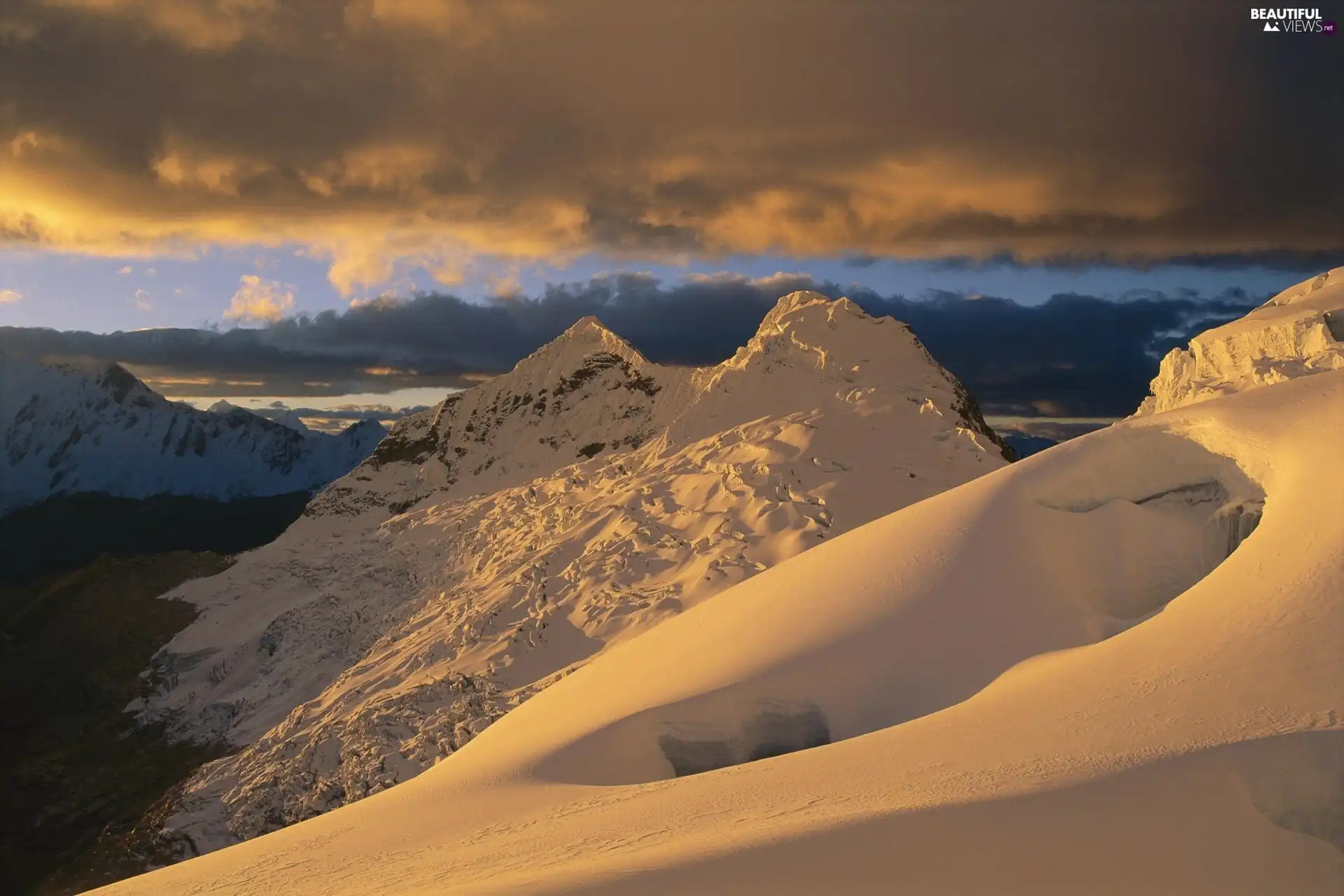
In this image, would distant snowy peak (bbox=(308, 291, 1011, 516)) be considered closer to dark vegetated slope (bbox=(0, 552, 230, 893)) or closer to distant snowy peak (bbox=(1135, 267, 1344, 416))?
dark vegetated slope (bbox=(0, 552, 230, 893))

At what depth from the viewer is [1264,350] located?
93.9 ft

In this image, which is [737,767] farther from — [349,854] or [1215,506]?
[1215,506]

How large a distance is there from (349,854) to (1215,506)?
18755 mm

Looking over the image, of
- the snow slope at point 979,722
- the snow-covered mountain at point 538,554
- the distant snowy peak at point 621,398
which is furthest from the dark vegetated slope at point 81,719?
the snow slope at point 979,722

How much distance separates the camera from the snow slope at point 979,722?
12.5m

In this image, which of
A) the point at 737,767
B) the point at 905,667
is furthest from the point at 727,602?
the point at 737,767

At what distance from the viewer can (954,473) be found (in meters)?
58.9

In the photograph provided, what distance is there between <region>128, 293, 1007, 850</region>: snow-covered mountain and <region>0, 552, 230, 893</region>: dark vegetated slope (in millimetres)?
3829

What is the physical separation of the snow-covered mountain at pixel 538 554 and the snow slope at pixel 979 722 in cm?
2474

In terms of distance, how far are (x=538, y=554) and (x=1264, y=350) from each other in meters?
45.0

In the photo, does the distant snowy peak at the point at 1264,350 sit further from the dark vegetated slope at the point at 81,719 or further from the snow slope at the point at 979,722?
the dark vegetated slope at the point at 81,719

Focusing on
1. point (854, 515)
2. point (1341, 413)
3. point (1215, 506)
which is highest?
point (1341, 413)

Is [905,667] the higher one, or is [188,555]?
[905,667]

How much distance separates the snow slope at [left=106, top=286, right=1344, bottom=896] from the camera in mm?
12453
